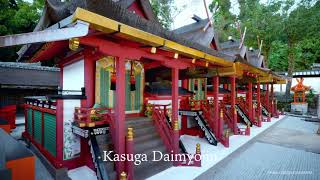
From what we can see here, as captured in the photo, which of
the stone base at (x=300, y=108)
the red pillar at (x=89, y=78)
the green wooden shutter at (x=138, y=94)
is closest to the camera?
the red pillar at (x=89, y=78)

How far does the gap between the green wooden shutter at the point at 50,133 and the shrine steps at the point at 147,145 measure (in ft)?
7.54

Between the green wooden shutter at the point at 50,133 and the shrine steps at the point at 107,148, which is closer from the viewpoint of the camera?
the shrine steps at the point at 107,148

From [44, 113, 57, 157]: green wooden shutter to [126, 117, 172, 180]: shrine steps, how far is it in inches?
90.5

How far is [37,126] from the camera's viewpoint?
7.87m

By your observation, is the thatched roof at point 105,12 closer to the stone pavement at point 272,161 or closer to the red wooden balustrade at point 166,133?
the red wooden balustrade at point 166,133

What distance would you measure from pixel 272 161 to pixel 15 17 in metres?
23.1

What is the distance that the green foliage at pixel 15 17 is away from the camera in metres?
18.9

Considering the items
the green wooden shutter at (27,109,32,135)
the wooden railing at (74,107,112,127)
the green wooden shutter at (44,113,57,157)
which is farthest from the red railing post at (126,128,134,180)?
the green wooden shutter at (27,109,32,135)

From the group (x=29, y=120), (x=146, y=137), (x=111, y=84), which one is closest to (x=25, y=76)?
(x=29, y=120)

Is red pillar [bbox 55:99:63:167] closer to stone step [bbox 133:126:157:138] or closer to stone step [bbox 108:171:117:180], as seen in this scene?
stone step [bbox 108:171:117:180]

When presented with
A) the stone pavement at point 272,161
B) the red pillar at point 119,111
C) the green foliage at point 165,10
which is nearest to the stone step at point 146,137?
the red pillar at point 119,111

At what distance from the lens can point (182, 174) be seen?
586cm

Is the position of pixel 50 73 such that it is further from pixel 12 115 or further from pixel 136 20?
pixel 136 20

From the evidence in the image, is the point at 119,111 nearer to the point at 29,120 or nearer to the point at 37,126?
the point at 37,126
